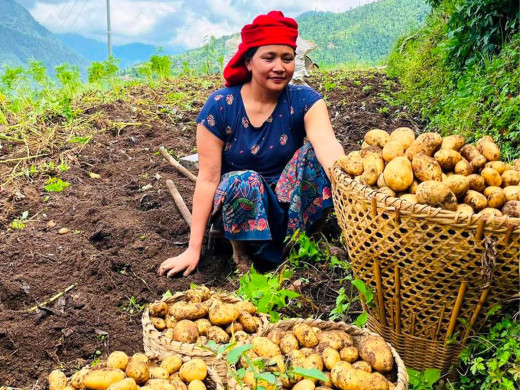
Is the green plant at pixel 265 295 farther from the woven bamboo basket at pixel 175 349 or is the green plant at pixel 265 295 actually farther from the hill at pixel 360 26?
the hill at pixel 360 26

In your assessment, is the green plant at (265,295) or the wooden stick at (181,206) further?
the wooden stick at (181,206)

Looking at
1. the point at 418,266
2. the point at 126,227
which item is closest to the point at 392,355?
the point at 418,266

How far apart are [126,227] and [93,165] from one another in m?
1.78

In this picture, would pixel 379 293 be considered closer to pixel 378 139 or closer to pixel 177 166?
pixel 378 139

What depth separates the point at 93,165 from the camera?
538cm

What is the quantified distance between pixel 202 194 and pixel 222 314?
107 cm

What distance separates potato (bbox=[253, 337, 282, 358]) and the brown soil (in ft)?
2.37

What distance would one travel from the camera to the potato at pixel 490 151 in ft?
7.34

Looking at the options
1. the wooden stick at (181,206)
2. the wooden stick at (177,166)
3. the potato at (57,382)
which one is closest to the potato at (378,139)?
the potato at (57,382)

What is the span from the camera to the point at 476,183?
2100 millimetres

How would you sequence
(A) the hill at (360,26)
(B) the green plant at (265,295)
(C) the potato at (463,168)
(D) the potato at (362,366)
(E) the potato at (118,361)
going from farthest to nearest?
(A) the hill at (360,26) < (B) the green plant at (265,295) < (C) the potato at (463,168) < (E) the potato at (118,361) < (D) the potato at (362,366)

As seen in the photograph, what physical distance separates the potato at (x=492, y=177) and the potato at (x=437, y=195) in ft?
0.89

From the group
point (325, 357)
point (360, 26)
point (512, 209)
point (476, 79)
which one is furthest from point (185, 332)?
point (360, 26)

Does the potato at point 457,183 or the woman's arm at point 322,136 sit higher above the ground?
the woman's arm at point 322,136
